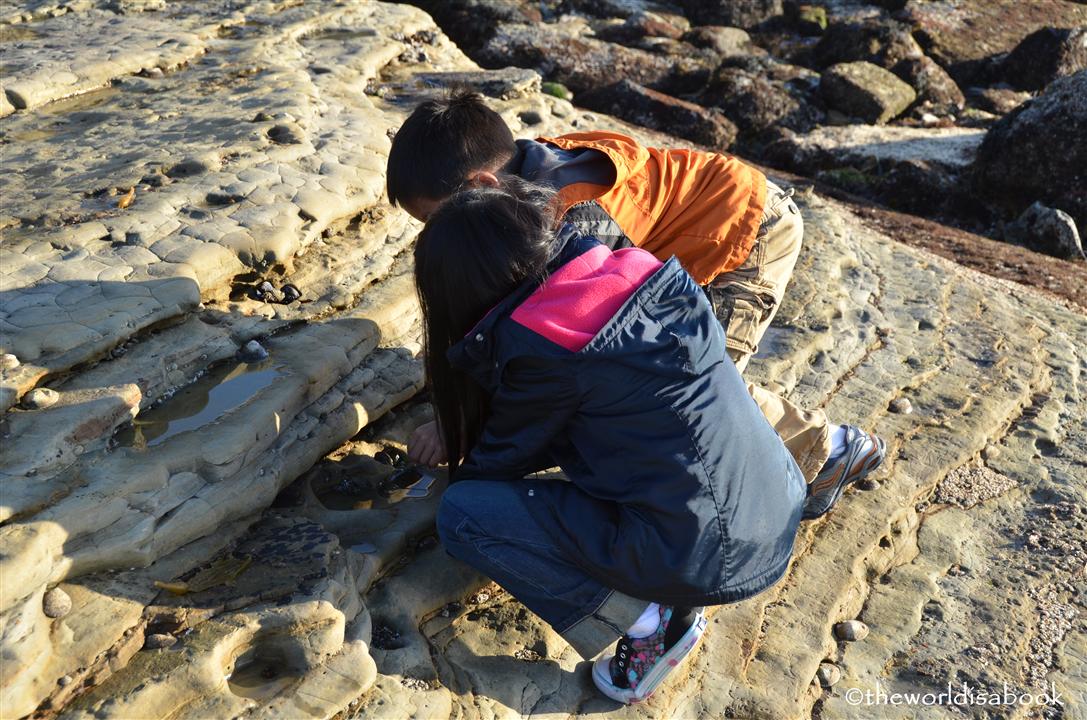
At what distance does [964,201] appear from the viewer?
9562mm

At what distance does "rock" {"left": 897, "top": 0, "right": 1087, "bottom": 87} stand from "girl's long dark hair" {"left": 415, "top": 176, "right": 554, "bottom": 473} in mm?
12027

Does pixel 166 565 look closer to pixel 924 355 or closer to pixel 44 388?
pixel 44 388

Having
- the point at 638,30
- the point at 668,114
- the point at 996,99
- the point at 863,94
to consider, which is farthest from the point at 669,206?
the point at 996,99

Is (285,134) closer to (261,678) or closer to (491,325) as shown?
(491,325)

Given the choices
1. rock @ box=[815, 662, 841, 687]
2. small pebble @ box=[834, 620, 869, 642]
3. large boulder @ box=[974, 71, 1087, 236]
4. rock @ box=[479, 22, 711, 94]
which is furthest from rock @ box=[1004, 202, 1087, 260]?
rock @ box=[815, 662, 841, 687]

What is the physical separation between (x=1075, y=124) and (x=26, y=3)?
27.7 feet

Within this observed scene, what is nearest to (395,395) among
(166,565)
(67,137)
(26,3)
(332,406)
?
(332,406)

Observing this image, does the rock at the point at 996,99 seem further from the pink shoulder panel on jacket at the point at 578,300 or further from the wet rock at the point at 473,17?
the pink shoulder panel on jacket at the point at 578,300

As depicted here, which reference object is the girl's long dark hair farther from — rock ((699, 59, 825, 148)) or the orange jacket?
rock ((699, 59, 825, 148))

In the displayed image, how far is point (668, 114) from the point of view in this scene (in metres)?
10.1

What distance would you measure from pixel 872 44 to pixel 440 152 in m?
10.6

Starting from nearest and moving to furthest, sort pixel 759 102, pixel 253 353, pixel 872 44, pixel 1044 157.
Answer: pixel 253 353, pixel 1044 157, pixel 759 102, pixel 872 44

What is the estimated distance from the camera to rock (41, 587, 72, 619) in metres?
2.66

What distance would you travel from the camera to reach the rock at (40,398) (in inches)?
123
